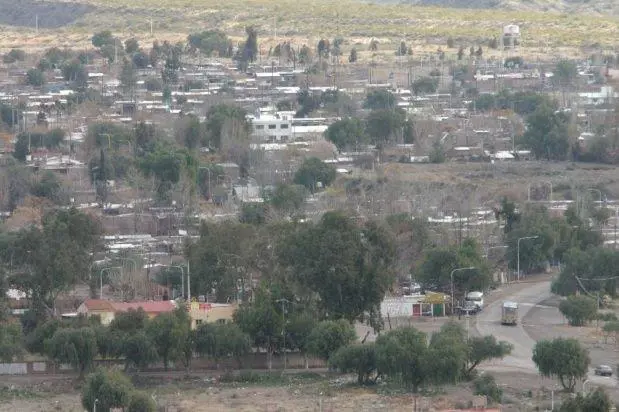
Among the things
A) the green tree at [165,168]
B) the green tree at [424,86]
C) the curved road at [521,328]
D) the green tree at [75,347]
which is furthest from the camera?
the green tree at [424,86]

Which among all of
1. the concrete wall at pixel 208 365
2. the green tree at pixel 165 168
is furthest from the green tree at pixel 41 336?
the green tree at pixel 165 168

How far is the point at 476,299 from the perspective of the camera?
175ft

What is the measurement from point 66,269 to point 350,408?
10.8 metres

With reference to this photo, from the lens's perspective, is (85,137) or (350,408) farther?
(85,137)

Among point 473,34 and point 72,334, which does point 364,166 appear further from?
point 473,34

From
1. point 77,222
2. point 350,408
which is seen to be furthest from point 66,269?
point 350,408

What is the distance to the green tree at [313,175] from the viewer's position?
72.1 meters

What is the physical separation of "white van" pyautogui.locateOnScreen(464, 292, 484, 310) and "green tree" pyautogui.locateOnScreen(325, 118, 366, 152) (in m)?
28.4

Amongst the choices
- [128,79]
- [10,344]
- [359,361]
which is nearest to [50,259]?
[10,344]

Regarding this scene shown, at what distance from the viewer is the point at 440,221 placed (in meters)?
62.3

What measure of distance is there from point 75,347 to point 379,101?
168 ft

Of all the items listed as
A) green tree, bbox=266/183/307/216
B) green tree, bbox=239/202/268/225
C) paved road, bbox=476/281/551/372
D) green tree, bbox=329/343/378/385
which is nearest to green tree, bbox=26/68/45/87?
green tree, bbox=266/183/307/216

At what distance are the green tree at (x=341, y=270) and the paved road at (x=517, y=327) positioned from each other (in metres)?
2.48

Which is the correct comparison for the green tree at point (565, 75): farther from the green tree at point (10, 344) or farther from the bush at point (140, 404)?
the bush at point (140, 404)
